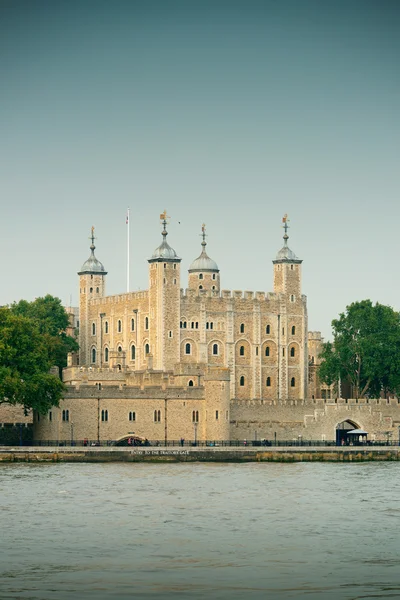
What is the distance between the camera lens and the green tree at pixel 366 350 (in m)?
111

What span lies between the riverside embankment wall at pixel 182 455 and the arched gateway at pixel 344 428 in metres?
11.1

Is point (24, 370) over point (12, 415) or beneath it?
over

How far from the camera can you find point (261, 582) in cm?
4075

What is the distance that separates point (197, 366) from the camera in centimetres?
10044

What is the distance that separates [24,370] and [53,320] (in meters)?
28.0

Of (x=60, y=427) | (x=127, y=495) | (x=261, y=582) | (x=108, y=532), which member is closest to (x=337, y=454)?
(x=60, y=427)

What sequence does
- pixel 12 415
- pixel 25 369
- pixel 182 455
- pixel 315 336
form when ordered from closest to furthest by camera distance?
pixel 182 455
pixel 25 369
pixel 12 415
pixel 315 336

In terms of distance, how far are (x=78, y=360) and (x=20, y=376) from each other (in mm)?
33134

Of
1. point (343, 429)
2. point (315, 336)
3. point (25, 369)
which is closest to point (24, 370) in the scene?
point (25, 369)

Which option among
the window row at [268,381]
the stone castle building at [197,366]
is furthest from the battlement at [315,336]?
the window row at [268,381]

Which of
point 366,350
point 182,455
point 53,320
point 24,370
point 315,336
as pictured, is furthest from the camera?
point 315,336

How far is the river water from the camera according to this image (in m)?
40.3

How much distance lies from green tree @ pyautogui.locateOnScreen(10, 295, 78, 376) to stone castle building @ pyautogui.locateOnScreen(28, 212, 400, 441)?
2.56 m

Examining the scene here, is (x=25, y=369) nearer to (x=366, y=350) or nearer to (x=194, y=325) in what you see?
(x=194, y=325)
